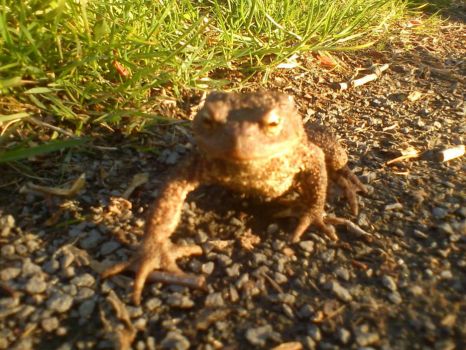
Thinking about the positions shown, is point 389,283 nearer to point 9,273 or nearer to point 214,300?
point 214,300

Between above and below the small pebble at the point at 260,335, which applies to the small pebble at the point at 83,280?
below

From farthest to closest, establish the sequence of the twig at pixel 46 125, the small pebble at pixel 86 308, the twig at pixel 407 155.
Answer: the twig at pixel 407 155 < the twig at pixel 46 125 < the small pebble at pixel 86 308

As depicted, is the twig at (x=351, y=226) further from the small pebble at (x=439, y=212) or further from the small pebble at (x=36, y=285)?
the small pebble at (x=36, y=285)

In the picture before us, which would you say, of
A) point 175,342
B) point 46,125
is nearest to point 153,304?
point 175,342

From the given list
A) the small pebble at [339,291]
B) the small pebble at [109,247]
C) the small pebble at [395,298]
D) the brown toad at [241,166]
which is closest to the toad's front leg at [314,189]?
the brown toad at [241,166]

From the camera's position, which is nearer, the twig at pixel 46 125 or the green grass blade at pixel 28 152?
the green grass blade at pixel 28 152
